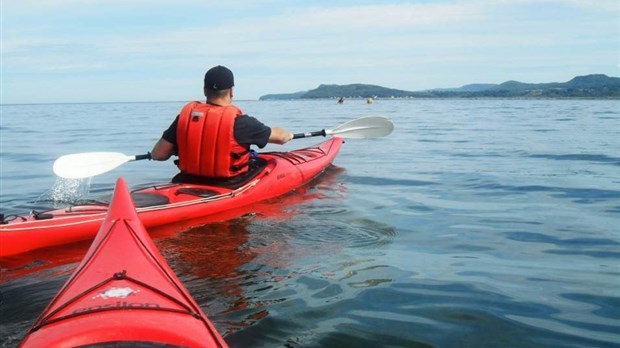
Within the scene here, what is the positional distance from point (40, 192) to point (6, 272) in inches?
175

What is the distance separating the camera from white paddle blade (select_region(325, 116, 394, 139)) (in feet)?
31.2

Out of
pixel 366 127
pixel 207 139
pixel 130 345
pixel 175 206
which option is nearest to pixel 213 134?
pixel 207 139

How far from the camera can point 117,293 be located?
8.17 ft

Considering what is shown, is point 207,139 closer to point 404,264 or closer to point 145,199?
point 145,199

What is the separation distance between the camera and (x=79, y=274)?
9.34 feet

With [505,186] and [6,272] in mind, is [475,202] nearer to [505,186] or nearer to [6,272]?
[505,186]

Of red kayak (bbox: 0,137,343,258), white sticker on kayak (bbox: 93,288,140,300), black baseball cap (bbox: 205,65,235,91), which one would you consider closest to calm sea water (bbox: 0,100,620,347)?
red kayak (bbox: 0,137,343,258)

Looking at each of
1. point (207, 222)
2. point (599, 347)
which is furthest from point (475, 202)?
point (599, 347)

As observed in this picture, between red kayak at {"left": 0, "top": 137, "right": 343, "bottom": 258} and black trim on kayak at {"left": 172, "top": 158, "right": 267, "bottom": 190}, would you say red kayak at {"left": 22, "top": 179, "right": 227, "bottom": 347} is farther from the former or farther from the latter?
black trim on kayak at {"left": 172, "top": 158, "right": 267, "bottom": 190}

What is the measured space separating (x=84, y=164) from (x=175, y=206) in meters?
1.88

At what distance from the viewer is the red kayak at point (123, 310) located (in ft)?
7.04

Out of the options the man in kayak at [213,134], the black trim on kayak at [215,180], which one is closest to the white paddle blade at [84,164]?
the black trim on kayak at [215,180]

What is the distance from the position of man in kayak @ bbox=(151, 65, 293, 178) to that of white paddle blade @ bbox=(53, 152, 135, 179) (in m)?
1.06

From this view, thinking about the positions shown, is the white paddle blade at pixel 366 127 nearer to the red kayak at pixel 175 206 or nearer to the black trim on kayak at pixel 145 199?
the red kayak at pixel 175 206
